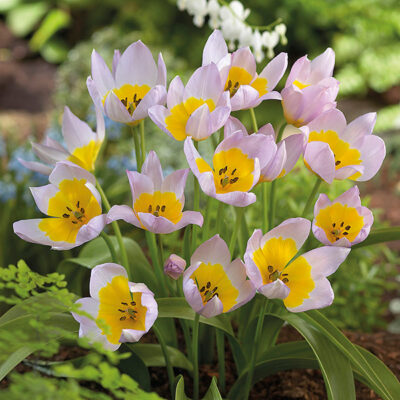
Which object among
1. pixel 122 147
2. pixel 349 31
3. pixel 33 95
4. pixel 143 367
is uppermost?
pixel 349 31

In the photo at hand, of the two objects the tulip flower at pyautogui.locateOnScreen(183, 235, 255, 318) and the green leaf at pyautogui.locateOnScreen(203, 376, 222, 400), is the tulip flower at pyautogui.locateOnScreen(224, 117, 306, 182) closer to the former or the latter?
the tulip flower at pyautogui.locateOnScreen(183, 235, 255, 318)

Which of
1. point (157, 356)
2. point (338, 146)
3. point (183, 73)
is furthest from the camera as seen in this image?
point (183, 73)

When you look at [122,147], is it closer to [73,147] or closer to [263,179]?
[73,147]

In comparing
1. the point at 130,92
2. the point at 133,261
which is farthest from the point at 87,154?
the point at 133,261

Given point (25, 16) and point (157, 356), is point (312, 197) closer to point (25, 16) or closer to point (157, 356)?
point (157, 356)

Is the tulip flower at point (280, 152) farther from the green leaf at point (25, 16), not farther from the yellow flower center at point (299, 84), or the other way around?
the green leaf at point (25, 16)

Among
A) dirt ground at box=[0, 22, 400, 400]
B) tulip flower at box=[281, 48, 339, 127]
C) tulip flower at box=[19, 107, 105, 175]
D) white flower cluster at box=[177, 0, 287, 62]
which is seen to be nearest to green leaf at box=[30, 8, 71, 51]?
dirt ground at box=[0, 22, 400, 400]

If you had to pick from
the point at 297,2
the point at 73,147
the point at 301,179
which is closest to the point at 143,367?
the point at 73,147
